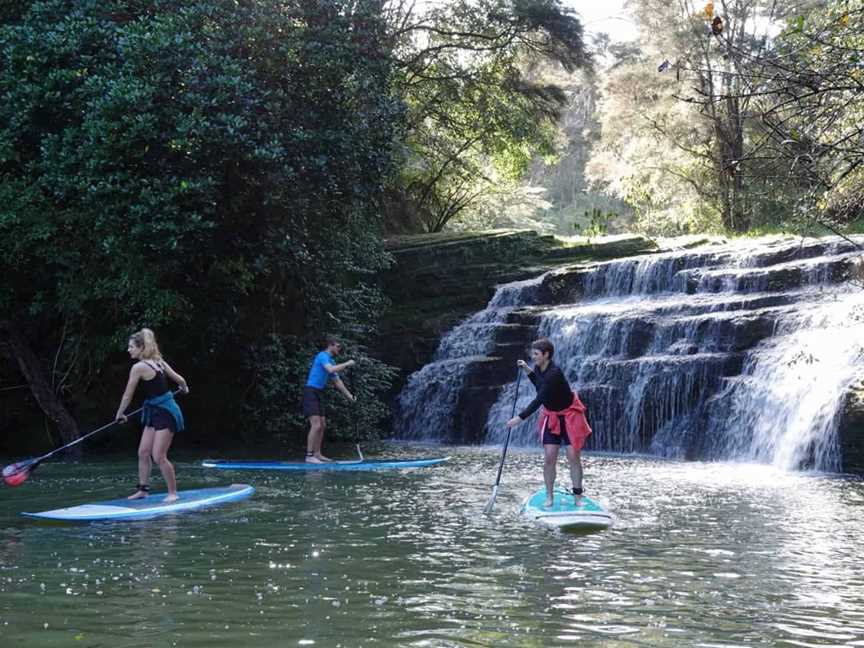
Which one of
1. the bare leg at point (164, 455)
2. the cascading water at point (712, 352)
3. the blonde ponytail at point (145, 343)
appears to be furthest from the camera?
the cascading water at point (712, 352)

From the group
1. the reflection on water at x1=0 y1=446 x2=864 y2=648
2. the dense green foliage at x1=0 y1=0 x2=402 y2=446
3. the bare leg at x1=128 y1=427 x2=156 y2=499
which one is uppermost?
the dense green foliage at x1=0 y1=0 x2=402 y2=446

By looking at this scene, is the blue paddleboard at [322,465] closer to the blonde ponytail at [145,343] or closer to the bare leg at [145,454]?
the bare leg at [145,454]

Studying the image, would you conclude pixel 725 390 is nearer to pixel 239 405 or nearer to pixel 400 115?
pixel 400 115

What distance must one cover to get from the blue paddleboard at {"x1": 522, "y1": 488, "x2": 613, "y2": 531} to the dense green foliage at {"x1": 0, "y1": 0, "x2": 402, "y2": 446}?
286 inches

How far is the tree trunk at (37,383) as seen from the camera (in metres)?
17.6

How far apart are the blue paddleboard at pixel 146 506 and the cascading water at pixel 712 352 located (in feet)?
30.3

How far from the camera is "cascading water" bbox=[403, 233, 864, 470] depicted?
17547 millimetres

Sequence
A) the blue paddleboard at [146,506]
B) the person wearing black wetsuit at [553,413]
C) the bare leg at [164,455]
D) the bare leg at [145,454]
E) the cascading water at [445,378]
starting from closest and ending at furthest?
the blue paddleboard at [146,506], the person wearing black wetsuit at [553,413], the bare leg at [164,455], the bare leg at [145,454], the cascading water at [445,378]

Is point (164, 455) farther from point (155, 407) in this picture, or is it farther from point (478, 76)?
point (478, 76)

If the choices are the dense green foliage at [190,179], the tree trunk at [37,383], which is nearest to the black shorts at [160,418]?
the dense green foliage at [190,179]

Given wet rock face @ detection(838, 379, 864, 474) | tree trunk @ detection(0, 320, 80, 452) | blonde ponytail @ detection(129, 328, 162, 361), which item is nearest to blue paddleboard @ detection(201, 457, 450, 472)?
tree trunk @ detection(0, 320, 80, 452)

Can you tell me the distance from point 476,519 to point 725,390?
946 centimetres

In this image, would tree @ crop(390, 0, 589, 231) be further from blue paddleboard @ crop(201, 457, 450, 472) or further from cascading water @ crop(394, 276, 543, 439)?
blue paddleboard @ crop(201, 457, 450, 472)

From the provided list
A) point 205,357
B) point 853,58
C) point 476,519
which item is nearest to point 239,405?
point 205,357
